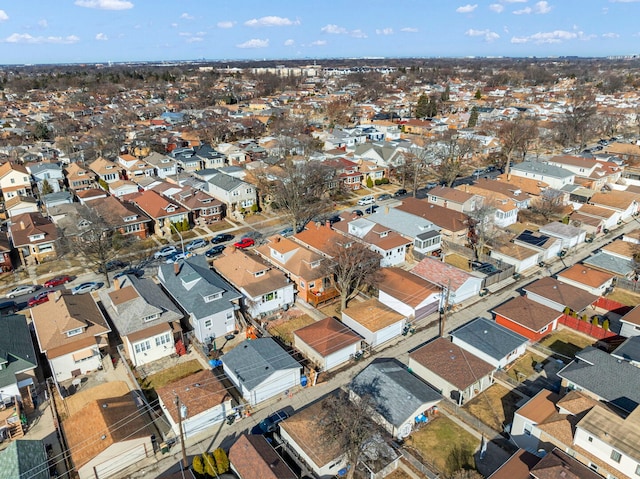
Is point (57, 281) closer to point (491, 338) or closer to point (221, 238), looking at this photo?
point (221, 238)

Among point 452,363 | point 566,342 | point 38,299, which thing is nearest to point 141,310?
point 38,299

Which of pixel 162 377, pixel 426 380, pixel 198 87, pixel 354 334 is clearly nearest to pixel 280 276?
pixel 354 334

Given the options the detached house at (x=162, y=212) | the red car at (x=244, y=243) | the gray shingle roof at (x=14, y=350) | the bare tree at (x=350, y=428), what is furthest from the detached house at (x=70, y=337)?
the detached house at (x=162, y=212)

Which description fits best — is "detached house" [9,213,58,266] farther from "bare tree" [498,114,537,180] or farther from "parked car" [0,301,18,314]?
"bare tree" [498,114,537,180]

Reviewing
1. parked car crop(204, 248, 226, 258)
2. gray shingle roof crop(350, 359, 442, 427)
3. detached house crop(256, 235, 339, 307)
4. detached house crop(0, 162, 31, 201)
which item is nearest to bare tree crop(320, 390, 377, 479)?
gray shingle roof crop(350, 359, 442, 427)

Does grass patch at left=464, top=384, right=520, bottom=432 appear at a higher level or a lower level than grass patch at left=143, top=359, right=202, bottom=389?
lower

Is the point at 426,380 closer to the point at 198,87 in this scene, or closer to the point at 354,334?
the point at 354,334

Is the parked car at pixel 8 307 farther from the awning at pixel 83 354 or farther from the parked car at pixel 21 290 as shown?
the awning at pixel 83 354
